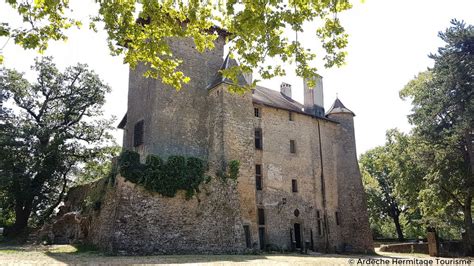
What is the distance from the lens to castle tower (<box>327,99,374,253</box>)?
→ 29172 mm

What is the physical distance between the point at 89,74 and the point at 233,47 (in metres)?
24.4

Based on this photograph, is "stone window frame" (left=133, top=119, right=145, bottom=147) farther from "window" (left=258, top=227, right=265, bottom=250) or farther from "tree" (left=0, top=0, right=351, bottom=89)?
"tree" (left=0, top=0, right=351, bottom=89)

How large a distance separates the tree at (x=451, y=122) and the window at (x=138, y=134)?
17.3 metres

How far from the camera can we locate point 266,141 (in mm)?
26641

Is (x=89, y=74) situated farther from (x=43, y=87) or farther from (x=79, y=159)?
(x=79, y=159)

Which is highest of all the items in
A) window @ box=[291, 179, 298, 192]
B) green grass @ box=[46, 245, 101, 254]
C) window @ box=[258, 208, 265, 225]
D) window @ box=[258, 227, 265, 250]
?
window @ box=[291, 179, 298, 192]

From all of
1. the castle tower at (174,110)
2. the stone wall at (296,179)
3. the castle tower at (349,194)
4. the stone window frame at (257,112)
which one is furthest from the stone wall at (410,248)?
the castle tower at (174,110)

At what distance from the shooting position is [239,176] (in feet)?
77.8

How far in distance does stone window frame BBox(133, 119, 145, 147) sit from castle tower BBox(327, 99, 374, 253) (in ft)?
48.8

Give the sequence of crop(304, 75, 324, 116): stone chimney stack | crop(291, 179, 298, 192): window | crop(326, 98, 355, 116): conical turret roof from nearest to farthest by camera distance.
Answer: crop(291, 179, 298, 192): window < crop(304, 75, 324, 116): stone chimney stack < crop(326, 98, 355, 116): conical turret roof

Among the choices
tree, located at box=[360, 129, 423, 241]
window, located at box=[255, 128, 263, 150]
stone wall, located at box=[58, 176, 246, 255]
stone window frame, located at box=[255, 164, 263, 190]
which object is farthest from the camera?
tree, located at box=[360, 129, 423, 241]

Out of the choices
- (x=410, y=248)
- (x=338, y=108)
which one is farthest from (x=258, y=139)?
(x=410, y=248)

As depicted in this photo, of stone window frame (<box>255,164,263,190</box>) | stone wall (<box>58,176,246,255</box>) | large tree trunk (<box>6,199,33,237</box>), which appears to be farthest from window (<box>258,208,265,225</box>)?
large tree trunk (<box>6,199,33,237</box>)

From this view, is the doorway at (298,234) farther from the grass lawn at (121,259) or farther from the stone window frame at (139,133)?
the stone window frame at (139,133)
